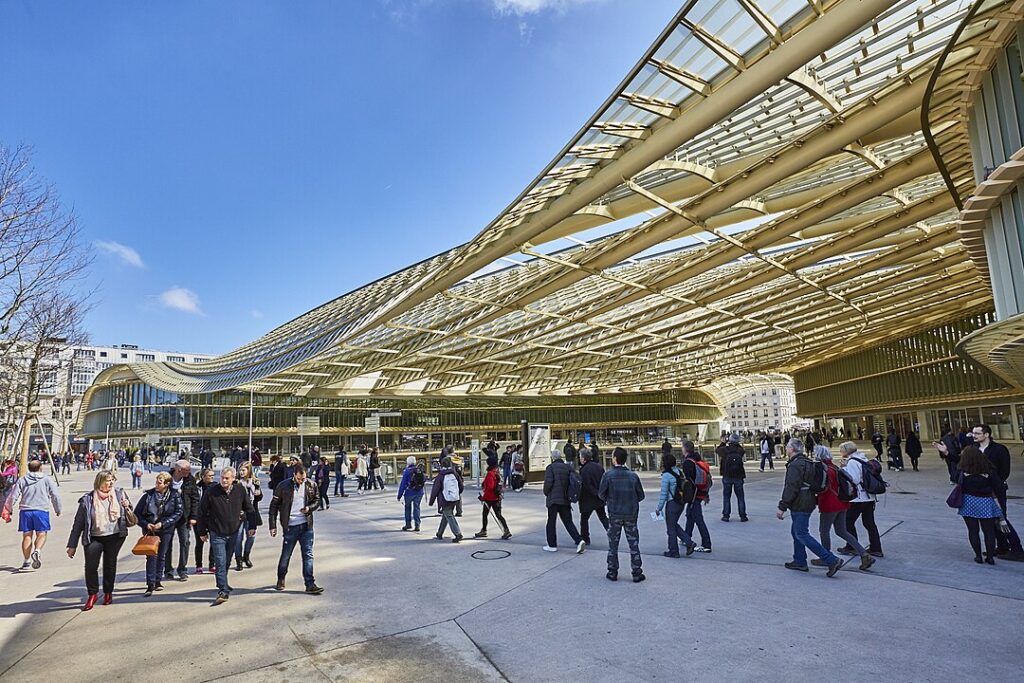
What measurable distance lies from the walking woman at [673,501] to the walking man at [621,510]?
730 millimetres

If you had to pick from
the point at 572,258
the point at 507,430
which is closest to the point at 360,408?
the point at 507,430

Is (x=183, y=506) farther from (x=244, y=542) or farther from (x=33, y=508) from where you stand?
(x=33, y=508)

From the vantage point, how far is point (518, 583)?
23.2 ft

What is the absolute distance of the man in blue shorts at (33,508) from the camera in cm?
887

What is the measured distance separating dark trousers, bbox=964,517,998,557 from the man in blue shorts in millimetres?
12814

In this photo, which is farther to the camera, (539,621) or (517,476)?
(517,476)

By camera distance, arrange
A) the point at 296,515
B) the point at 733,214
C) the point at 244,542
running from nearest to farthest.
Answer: the point at 296,515 < the point at 244,542 < the point at 733,214

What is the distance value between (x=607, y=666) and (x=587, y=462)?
452cm

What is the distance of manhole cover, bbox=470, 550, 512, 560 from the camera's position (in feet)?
28.4

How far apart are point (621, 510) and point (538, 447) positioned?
14438 mm

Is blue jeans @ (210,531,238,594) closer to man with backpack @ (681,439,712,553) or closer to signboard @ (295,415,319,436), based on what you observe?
man with backpack @ (681,439,712,553)

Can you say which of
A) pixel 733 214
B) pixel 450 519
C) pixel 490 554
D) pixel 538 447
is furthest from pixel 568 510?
pixel 538 447

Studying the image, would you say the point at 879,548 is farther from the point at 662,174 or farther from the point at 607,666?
the point at 662,174

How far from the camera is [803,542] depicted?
705 centimetres
